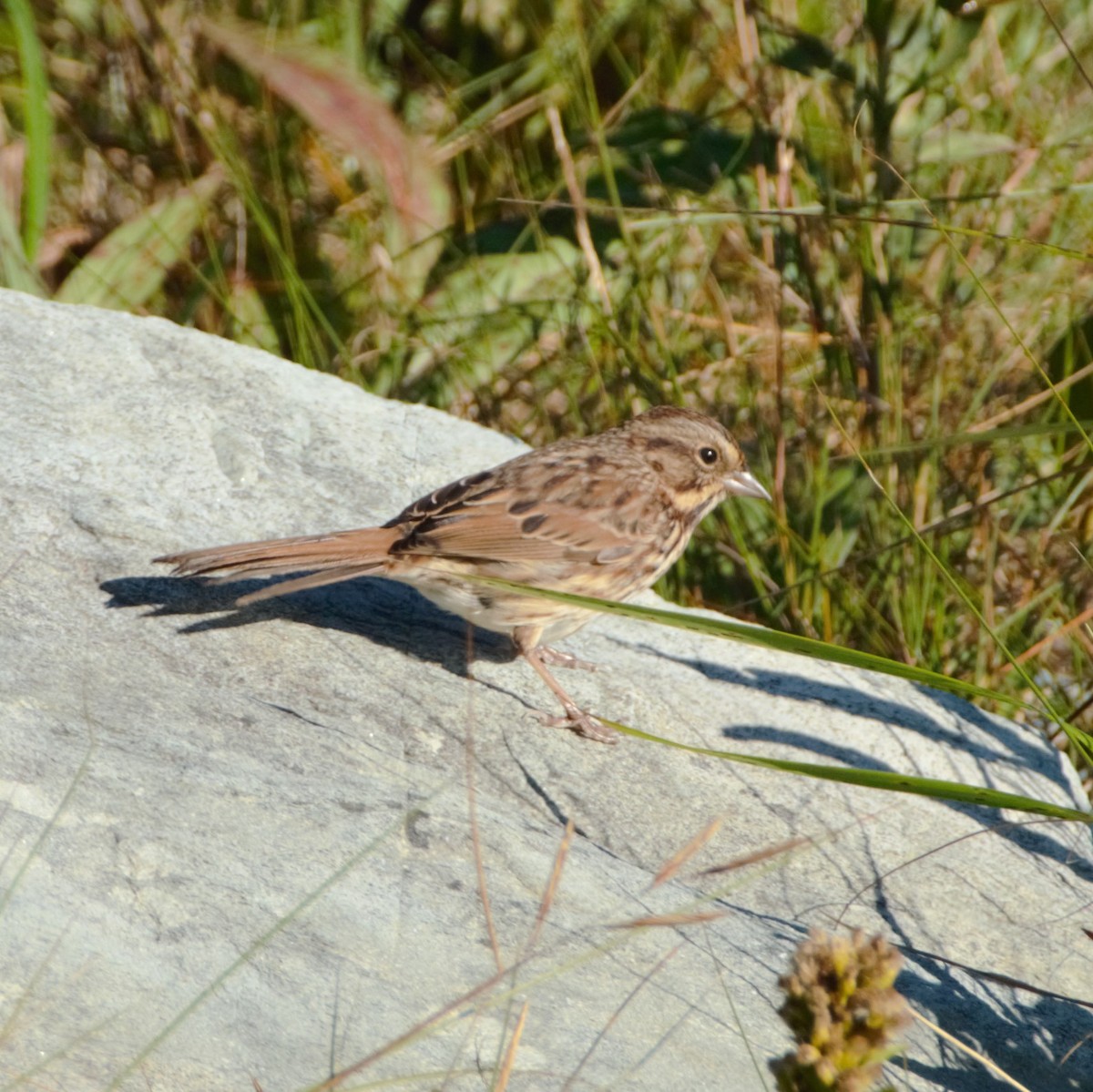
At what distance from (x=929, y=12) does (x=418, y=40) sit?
8.58 feet

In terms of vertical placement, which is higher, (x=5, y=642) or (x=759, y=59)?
(x=759, y=59)

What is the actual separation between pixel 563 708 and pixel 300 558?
76cm

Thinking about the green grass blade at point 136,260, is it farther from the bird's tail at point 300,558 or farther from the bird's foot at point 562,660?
the bird's foot at point 562,660

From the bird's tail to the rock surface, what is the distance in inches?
4.6

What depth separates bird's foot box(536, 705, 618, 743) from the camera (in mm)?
3570

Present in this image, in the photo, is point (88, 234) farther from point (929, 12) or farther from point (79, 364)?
point (929, 12)

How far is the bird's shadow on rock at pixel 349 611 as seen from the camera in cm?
362

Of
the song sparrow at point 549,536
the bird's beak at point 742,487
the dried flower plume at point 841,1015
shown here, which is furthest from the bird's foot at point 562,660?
the dried flower plume at point 841,1015

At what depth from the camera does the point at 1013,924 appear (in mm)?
3164

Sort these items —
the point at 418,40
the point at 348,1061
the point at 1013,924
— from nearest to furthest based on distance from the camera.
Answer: the point at 348,1061 < the point at 1013,924 < the point at 418,40

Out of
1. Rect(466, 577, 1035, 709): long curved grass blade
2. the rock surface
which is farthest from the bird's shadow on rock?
Rect(466, 577, 1035, 709): long curved grass blade

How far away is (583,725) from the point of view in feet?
11.8

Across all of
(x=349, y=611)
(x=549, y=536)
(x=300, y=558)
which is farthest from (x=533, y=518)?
(x=300, y=558)

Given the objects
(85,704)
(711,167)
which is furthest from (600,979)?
(711,167)
